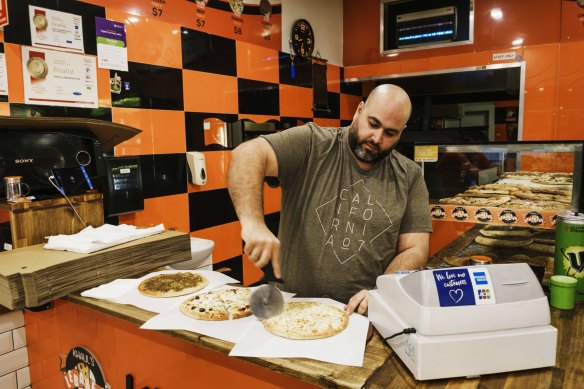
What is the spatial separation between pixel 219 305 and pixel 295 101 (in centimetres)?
323

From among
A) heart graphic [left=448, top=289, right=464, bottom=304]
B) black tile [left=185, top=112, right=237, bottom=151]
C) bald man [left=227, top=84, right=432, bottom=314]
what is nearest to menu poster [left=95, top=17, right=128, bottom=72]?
black tile [left=185, top=112, right=237, bottom=151]

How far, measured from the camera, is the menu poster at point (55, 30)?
246 cm

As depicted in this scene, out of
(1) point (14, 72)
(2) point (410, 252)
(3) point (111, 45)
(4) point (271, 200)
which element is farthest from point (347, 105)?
(1) point (14, 72)

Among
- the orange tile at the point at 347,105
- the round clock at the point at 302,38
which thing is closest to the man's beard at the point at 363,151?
the round clock at the point at 302,38

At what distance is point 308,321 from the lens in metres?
1.41

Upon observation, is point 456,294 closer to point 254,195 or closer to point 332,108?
point 254,195

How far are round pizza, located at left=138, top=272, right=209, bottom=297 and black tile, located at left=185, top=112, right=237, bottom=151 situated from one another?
66.6 inches

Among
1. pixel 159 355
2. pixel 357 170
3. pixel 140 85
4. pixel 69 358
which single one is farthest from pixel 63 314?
pixel 140 85

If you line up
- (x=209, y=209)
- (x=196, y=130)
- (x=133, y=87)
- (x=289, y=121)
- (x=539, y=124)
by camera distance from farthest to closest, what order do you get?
1. (x=289, y=121)
2. (x=539, y=124)
3. (x=209, y=209)
4. (x=196, y=130)
5. (x=133, y=87)

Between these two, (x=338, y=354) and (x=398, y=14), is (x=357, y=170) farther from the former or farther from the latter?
(x=398, y=14)

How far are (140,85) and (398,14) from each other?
124 inches

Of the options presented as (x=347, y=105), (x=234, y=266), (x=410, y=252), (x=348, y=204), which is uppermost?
(x=347, y=105)

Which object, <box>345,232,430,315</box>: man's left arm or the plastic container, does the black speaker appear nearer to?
<box>345,232,430,315</box>: man's left arm

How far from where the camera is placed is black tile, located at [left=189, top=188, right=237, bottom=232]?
348cm
